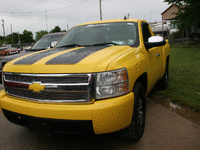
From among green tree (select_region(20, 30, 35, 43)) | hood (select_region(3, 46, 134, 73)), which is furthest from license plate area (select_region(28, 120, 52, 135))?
green tree (select_region(20, 30, 35, 43))

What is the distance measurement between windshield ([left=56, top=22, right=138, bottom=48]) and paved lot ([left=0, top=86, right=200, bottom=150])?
1.40 m

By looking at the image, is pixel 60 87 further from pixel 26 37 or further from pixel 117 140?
pixel 26 37

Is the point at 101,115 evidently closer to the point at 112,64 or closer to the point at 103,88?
the point at 103,88

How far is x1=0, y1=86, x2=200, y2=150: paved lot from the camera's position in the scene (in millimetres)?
2646

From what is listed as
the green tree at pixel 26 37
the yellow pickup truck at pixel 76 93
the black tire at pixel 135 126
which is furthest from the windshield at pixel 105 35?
the green tree at pixel 26 37

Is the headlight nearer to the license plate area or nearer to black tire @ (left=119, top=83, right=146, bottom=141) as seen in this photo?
black tire @ (left=119, top=83, right=146, bottom=141)

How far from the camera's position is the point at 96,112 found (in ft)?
6.74

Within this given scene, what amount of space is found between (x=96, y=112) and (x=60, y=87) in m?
0.48

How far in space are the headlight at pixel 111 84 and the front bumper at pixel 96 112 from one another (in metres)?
0.07

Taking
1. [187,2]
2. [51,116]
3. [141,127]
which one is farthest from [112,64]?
[187,2]

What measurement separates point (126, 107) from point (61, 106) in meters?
0.70

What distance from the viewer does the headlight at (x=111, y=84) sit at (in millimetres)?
2158

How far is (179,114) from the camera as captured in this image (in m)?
3.68

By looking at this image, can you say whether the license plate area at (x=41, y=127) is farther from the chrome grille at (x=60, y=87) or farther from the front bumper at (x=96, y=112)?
the chrome grille at (x=60, y=87)
